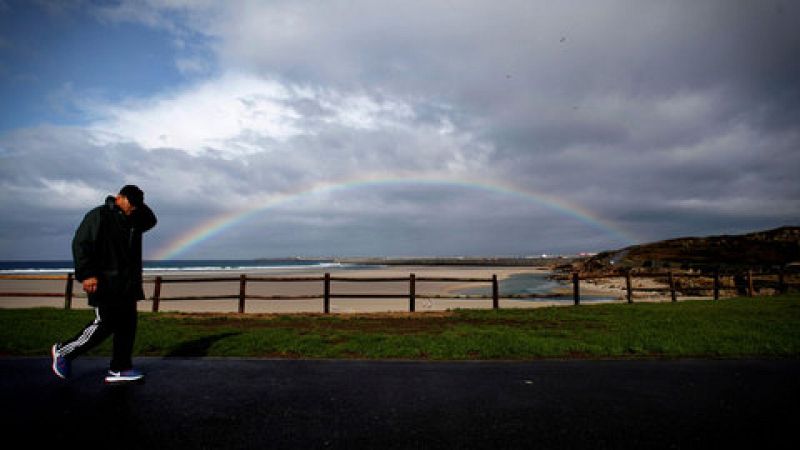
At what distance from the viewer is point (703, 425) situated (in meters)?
3.66

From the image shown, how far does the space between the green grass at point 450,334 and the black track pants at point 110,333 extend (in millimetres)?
2045

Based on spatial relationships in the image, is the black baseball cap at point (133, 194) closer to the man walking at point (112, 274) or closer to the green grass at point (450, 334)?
the man walking at point (112, 274)

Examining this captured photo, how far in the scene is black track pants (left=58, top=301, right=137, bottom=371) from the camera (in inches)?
183

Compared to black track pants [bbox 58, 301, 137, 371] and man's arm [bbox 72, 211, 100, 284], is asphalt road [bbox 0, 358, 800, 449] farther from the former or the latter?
man's arm [bbox 72, 211, 100, 284]

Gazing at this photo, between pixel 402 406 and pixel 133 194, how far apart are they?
3760 mm

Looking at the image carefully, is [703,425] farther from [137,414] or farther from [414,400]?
[137,414]

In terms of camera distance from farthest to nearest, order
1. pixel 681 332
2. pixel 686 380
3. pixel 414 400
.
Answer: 1. pixel 681 332
2. pixel 686 380
3. pixel 414 400

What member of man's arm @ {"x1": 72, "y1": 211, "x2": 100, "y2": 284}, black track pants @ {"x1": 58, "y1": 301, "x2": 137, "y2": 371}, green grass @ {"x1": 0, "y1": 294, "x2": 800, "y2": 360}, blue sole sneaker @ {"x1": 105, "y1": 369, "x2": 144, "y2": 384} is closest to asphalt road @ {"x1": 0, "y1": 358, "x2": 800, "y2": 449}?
blue sole sneaker @ {"x1": 105, "y1": 369, "x2": 144, "y2": 384}

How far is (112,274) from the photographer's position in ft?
15.2

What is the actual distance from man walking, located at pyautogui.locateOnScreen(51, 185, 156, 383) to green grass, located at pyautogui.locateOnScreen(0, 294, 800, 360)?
213cm

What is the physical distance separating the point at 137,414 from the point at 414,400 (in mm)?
2544

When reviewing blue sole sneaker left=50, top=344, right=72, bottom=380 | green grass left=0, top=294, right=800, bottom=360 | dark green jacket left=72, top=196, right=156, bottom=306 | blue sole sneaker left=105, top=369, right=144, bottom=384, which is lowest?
green grass left=0, top=294, right=800, bottom=360

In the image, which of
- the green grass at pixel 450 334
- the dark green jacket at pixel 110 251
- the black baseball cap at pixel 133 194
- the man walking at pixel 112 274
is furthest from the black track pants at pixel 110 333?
the green grass at pixel 450 334

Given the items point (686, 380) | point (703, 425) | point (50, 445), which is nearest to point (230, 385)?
point (50, 445)
